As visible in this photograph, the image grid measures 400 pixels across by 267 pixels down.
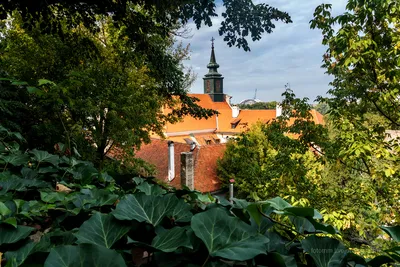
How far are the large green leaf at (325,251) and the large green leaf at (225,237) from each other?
82 millimetres

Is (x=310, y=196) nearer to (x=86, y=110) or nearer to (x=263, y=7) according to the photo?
(x=263, y=7)

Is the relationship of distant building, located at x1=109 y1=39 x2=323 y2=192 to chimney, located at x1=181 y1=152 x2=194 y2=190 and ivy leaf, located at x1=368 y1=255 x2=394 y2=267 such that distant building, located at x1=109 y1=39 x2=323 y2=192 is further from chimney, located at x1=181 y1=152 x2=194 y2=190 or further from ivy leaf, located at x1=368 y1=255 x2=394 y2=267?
ivy leaf, located at x1=368 y1=255 x2=394 y2=267

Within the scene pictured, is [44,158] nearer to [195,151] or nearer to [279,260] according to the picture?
[279,260]

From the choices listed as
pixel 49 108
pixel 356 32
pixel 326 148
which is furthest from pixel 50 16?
pixel 326 148

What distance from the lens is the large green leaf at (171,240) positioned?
40 cm

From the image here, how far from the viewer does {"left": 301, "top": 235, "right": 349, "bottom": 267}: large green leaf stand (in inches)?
17.0

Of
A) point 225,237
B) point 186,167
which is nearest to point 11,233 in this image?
point 225,237

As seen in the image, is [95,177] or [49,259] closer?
[49,259]

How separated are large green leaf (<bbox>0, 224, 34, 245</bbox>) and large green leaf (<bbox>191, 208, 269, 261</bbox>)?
27cm

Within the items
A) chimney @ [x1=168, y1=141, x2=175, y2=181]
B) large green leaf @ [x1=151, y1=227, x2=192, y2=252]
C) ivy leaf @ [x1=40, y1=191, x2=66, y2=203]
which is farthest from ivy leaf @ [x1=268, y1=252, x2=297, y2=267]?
chimney @ [x1=168, y1=141, x2=175, y2=181]

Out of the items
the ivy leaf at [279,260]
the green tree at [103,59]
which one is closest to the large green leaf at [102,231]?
the ivy leaf at [279,260]

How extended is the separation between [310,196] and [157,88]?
14.6ft

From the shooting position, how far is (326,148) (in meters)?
3.45

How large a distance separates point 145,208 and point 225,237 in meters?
0.16
